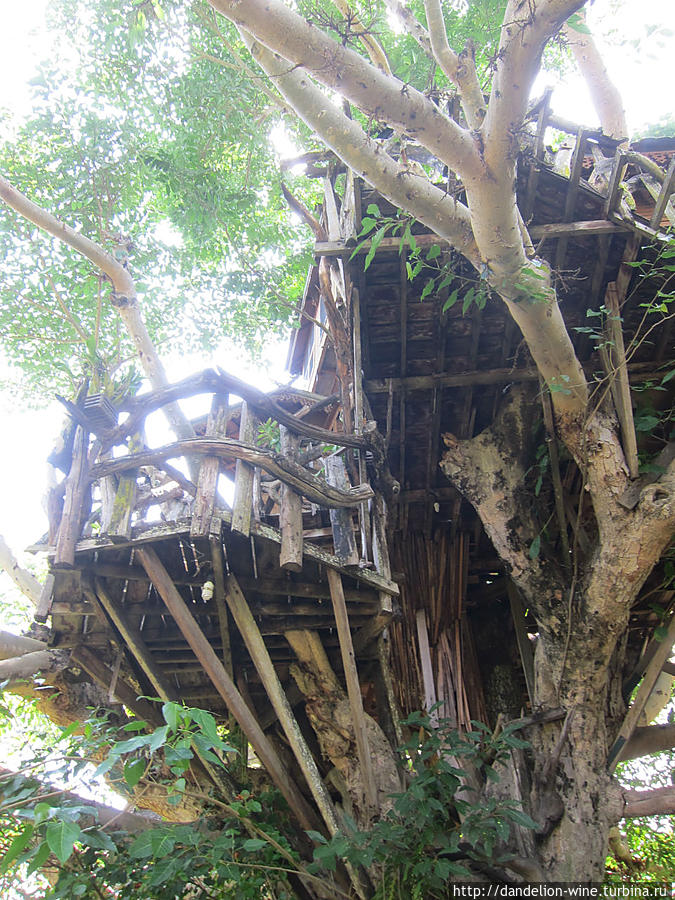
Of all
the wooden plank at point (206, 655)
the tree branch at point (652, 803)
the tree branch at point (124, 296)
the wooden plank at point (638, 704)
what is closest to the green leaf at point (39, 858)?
the wooden plank at point (206, 655)

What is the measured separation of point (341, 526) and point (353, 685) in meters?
1.14

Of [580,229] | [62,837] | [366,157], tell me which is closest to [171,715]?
[62,837]

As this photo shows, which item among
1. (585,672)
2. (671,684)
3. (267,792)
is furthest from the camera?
(671,684)

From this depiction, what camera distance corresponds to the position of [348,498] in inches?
183

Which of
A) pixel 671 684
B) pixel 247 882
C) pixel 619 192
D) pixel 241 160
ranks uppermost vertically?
pixel 241 160

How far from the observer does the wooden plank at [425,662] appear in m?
6.53

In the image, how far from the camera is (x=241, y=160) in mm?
9453

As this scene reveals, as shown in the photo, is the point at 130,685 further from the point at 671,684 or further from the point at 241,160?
the point at 241,160

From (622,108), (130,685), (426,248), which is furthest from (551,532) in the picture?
(622,108)

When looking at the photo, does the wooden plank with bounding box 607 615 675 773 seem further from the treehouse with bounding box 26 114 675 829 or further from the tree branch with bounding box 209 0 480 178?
the tree branch with bounding box 209 0 480 178

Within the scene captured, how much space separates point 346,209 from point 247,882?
16.7ft

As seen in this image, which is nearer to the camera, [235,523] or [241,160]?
[235,523]

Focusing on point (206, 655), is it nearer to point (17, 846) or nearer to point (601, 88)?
point (17, 846)

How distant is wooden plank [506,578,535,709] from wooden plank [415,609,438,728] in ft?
3.14
